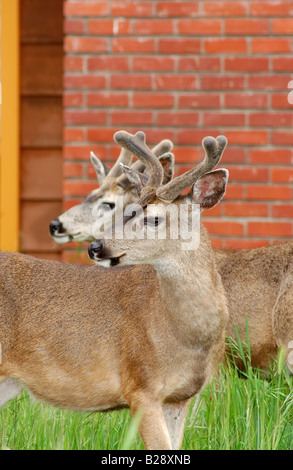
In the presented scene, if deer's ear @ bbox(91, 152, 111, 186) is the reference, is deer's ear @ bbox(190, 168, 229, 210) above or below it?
above

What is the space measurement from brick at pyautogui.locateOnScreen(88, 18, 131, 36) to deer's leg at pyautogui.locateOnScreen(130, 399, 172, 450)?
3315mm

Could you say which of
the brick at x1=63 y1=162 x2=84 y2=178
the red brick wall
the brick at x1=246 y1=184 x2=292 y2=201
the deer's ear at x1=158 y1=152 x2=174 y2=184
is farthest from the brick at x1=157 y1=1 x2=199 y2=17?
the deer's ear at x1=158 y1=152 x2=174 y2=184

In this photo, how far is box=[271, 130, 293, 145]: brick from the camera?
597 centimetres

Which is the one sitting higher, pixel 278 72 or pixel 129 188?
pixel 278 72

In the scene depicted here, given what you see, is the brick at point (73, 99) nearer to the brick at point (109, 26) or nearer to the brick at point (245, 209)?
the brick at point (109, 26)

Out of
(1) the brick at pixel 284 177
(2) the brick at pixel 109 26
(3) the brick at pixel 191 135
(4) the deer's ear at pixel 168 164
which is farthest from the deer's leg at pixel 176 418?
(2) the brick at pixel 109 26

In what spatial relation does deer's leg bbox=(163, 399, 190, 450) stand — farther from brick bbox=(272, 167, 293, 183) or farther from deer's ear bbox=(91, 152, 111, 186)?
brick bbox=(272, 167, 293, 183)

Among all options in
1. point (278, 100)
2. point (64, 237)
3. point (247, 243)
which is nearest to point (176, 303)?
point (64, 237)

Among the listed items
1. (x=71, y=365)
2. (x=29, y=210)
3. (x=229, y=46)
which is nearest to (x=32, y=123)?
(x=29, y=210)

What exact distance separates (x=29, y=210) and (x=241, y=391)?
368cm

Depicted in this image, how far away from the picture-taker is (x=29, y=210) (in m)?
7.17

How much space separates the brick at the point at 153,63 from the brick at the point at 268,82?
0.55 metres
